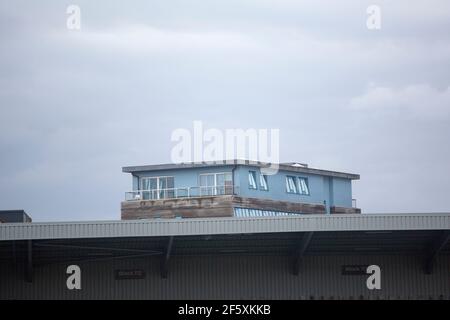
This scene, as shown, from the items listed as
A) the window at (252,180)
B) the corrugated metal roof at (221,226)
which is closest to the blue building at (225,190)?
the window at (252,180)

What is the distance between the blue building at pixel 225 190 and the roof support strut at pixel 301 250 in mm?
45704

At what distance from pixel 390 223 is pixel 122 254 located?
9687 millimetres

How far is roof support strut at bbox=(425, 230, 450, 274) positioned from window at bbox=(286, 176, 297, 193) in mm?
50976

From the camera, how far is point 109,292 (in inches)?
1544

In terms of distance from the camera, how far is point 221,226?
121ft

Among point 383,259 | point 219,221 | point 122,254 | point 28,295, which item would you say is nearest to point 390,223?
point 383,259

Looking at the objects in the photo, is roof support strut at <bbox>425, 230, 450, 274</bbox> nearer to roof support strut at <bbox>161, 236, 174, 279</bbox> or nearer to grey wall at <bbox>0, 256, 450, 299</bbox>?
grey wall at <bbox>0, 256, 450, 299</bbox>

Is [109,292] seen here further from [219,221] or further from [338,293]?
[338,293]

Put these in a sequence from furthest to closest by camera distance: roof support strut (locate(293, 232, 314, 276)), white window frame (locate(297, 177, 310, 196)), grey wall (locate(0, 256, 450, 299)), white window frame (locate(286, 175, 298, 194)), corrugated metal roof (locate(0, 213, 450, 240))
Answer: white window frame (locate(297, 177, 310, 196)) < white window frame (locate(286, 175, 298, 194)) < grey wall (locate(0, 256, 450, 299)) < roof support strut (locate(293, 232, 314, 276)) < corrugated metal roof (locate(0, 213, 450, 240))

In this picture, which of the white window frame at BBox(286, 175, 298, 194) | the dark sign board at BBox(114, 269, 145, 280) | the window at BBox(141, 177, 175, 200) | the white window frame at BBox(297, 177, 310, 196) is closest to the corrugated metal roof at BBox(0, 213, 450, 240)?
the dark sign board at BBox(114, 269, 145, 280)

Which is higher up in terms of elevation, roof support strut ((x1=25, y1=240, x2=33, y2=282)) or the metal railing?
the metal railing

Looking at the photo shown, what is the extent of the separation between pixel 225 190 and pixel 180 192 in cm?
428

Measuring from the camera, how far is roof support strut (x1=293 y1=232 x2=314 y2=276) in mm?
37716

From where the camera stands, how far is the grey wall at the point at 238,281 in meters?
39.1
